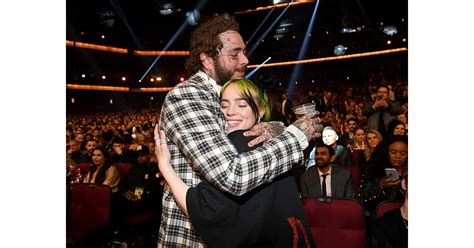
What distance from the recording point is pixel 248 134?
1.29 meters

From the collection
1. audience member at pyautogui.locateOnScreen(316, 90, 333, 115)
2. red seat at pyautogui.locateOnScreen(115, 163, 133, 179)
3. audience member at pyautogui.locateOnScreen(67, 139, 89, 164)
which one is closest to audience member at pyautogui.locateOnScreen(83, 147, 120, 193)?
red seat at pyautogui.locateOnScreen(115, 163, 133, 179)

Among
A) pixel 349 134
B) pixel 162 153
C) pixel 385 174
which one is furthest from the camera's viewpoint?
pixel 349 134

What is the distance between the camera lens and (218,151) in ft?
3.80

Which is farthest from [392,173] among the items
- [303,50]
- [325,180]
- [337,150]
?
[303,50]

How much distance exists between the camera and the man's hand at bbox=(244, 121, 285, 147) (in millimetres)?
1249

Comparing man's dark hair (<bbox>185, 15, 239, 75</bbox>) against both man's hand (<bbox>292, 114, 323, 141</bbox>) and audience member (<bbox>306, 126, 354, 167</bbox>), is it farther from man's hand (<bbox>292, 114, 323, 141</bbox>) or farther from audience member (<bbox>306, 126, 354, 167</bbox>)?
audience member (<bbox>306, 126, 354, 167</bbox>)

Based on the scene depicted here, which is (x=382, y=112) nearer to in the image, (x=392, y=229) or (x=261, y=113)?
(x=392, y=229)

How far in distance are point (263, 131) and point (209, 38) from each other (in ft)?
1.44

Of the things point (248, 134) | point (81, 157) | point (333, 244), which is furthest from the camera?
point (81, 157)

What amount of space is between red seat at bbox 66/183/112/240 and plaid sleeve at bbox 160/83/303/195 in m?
2.82
